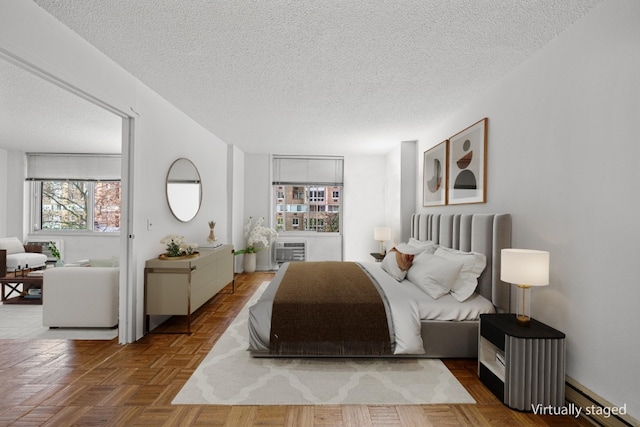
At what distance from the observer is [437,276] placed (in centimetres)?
278

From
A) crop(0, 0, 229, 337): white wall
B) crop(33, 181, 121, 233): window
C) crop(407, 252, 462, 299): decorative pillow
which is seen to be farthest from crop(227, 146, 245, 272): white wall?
crop(407, 252, 462, 299): decorative pillow

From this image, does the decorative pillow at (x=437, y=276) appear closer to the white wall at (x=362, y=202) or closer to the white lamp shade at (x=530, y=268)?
the white lamp shade at (x=530, y=268)

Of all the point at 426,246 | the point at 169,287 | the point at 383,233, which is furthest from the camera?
the point at 383,233

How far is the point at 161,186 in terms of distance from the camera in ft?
11.4

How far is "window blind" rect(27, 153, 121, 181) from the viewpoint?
6414mm

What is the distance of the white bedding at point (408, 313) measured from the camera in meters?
2.46

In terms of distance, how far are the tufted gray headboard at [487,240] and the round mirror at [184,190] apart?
327cm

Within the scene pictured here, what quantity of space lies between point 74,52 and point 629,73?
3.56 meters

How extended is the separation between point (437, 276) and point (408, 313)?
0.49 meters

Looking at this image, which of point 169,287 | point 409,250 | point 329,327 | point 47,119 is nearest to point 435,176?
point 409,250

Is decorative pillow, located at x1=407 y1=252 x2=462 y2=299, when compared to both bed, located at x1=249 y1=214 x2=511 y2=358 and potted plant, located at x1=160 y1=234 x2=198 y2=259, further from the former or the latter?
potted plant, located at x1=160 y1=234 x2=198 y2=259

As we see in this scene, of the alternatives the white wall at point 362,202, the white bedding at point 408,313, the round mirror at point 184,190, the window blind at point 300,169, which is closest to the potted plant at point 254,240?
the window blind at point 300,169

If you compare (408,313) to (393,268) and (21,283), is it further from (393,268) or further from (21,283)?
(21,283)

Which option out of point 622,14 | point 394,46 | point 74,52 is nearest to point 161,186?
point 74,52
